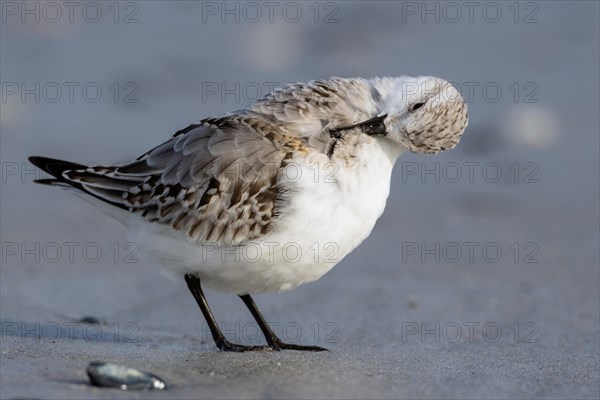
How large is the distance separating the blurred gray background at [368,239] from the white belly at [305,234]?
0.44 meters

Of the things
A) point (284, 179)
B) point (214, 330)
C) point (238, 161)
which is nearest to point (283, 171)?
point (284, 179)

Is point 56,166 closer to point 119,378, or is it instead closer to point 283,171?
point 283,171

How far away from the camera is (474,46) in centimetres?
1385

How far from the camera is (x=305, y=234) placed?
541 cm

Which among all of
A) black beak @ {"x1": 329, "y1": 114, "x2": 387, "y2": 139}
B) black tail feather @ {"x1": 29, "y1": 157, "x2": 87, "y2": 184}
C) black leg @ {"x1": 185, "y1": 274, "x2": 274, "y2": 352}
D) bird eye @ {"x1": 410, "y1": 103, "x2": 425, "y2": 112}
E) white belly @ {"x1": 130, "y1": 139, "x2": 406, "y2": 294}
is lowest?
black leg @ {"x1": 185, "y1": 274, "x2": 274, "y2": 352}

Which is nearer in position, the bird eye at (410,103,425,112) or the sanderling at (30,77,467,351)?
the sanderling at (30,77,467,351)

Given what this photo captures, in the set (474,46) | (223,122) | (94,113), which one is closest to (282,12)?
(474,46)

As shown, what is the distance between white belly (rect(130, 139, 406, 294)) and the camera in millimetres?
5406

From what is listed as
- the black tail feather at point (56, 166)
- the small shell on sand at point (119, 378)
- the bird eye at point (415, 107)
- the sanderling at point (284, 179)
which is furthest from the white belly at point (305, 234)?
Answer: the small shell on sand at point (119, 378)

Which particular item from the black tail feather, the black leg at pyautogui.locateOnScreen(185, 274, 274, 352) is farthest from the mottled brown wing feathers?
the black tail feather

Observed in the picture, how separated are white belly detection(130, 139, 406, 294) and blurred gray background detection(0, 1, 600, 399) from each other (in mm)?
443

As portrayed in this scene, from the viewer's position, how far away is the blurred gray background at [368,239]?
206 inches

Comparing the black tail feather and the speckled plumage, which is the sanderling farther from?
the black tail feather

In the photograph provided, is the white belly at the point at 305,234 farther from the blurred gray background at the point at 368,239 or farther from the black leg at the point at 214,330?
the blurred gray background at the point at 368,239
